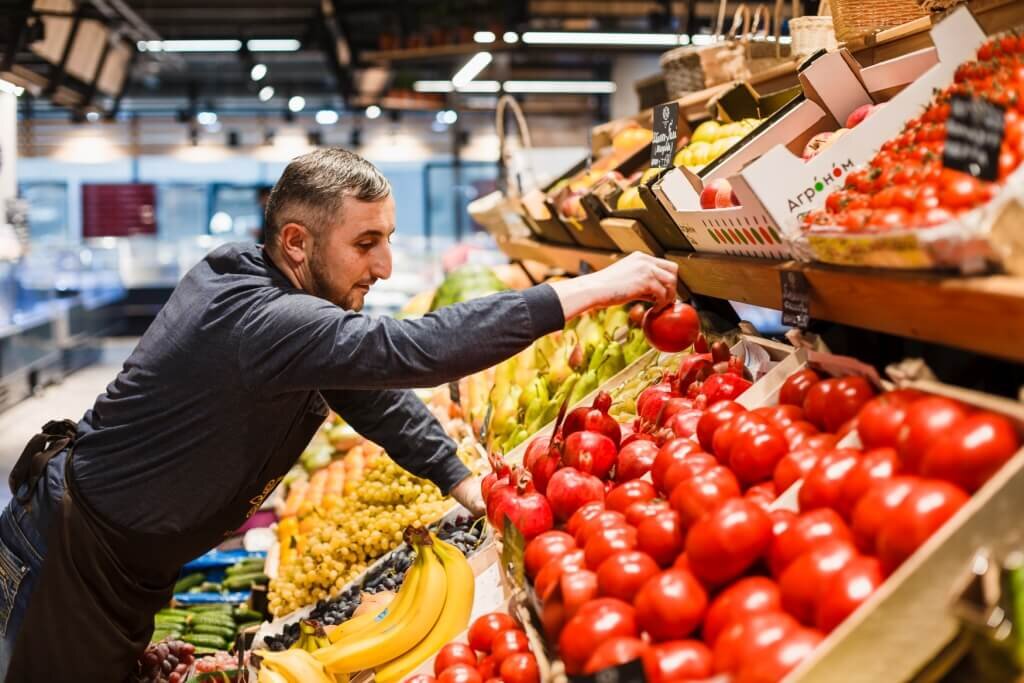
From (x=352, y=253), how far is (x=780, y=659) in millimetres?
1417

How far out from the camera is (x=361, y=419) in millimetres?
2713

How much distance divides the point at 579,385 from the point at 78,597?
1.50m

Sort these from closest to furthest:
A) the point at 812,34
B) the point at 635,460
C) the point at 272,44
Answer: the point at 635,460, the point at 812,34, the point at 272,44

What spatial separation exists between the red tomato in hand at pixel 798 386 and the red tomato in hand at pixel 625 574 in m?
0.44

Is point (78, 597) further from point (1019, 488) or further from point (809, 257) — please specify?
point (1019, 488)

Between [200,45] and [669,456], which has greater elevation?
[200,45]

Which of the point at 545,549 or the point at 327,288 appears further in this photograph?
the point at 327,288

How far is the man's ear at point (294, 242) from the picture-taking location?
220cm

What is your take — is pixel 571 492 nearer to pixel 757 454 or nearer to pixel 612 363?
pixel 757 454

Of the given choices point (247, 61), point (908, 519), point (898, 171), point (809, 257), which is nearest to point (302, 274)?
point (809, 257)

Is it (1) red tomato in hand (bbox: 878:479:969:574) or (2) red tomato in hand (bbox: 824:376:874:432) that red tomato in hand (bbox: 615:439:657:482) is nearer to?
(2) red tomato in hand (bbox: 824:376:874:432)

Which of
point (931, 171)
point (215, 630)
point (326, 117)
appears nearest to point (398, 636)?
point (931, 171)

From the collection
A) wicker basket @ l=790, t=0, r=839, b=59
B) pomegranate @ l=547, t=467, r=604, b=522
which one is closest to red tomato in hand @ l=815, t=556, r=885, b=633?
pomegranate @ l=547, t=467, r=604, b=522

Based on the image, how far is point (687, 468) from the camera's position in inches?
59.4
